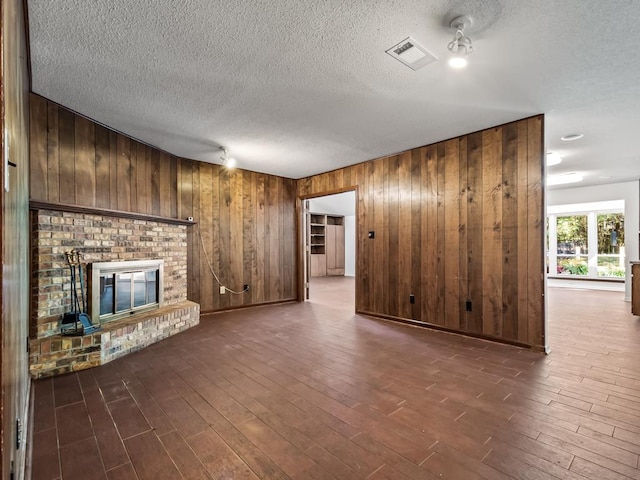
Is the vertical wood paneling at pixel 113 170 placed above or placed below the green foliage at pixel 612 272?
above

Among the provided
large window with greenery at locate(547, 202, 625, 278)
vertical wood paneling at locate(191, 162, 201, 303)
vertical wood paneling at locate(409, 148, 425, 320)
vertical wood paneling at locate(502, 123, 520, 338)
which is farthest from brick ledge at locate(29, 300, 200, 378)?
large window with greenery at locate(547, 202, 625, 278)

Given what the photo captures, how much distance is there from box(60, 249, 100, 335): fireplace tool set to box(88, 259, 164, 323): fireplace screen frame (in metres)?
0.08

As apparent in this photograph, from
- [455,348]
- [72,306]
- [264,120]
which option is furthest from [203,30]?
[455,348]

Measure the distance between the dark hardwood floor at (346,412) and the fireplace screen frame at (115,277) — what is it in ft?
1.87

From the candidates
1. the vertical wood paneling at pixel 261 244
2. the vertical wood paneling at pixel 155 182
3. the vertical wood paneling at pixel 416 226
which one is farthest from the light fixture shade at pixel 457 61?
the vertical wood paneling at pixel 261 244

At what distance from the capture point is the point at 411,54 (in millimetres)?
2273

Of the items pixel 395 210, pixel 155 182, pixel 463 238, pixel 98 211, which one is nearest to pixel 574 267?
pixel 463 238

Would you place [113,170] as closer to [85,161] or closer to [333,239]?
[85,161]

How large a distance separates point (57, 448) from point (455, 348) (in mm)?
3391

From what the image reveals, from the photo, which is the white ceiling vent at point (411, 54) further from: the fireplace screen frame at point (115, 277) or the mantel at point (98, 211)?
the fireplace screen frame at point (115, 277)

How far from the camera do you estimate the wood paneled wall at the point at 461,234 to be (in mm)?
3422

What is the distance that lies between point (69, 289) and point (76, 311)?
223 millimetres

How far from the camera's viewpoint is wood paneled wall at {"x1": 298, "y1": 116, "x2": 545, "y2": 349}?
135 inches

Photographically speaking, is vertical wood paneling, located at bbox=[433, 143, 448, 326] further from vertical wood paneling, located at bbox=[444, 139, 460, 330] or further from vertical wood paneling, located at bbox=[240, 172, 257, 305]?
vertical wood paneling, located at bbox=[240, 172, 257, 305]
